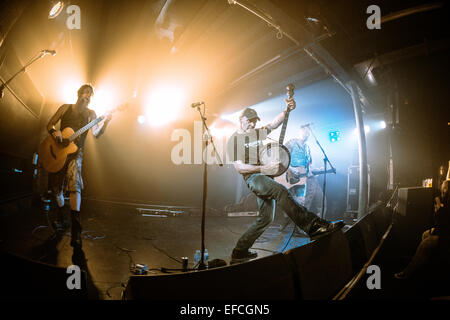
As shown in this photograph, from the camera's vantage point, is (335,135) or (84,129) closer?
(84,129)

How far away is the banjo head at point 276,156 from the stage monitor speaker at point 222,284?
1655mm

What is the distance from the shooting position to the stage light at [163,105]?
7102mm

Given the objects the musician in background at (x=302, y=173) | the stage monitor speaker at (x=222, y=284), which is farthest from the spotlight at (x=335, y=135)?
the stage monitor speaker at (x=222, y=284)

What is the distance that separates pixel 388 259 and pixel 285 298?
3.19 meters

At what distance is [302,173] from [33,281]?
5.49 m

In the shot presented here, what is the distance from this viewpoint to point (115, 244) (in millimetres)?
3277

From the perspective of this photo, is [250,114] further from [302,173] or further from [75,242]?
[75,242]

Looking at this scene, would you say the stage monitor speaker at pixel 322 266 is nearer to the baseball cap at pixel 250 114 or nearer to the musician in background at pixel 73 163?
the baseball cap at pixel 250 114

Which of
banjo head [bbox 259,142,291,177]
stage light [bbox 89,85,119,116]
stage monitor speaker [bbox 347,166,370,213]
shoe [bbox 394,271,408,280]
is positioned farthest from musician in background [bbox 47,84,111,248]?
stage monitor speaker [bbox 347,166,370,213]

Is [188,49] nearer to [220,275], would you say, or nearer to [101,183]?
[101,183]

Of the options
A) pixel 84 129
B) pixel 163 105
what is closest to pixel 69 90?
pixel 163 105

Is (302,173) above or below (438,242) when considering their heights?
above

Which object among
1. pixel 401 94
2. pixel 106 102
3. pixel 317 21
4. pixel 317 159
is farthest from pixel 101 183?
A: pixel 401 94

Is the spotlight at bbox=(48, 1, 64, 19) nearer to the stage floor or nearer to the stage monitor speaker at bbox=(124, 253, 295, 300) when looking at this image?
the stage floor
